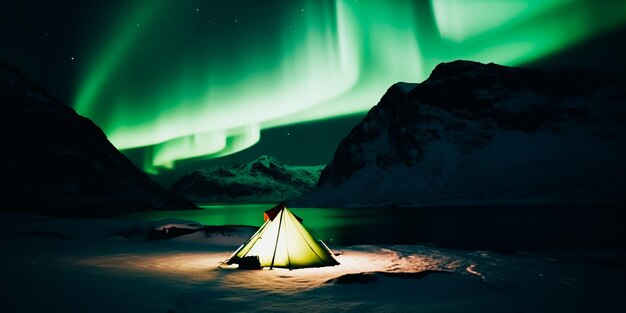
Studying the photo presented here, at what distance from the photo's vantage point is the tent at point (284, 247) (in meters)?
14.9

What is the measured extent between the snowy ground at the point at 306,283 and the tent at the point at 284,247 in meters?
0.81

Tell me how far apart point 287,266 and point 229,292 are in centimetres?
457

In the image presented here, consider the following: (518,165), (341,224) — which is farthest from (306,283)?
(518,165)

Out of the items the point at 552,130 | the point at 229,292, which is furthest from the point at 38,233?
the point at 552,130

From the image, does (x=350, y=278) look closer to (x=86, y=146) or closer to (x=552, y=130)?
(x=86, y=146)

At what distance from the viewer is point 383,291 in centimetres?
1028

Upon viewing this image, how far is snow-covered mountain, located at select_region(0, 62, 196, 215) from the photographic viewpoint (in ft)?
397

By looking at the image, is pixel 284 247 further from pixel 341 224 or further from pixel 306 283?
pixel 341 224

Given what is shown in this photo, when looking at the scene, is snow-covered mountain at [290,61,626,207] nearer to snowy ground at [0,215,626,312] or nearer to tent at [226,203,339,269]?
snowy ground at [0,215,626,312]

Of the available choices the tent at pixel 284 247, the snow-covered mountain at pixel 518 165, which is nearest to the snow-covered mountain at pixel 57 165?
the snow-covered mountain at pixel 518 165

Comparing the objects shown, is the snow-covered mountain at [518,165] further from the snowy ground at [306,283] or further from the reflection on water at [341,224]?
the snowy ground at [306,283]

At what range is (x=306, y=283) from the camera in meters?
11.6

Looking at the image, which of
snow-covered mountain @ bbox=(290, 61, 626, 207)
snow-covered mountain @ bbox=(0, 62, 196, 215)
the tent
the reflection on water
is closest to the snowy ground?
the tent

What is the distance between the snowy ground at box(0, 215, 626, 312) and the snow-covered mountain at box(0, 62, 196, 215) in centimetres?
11035
